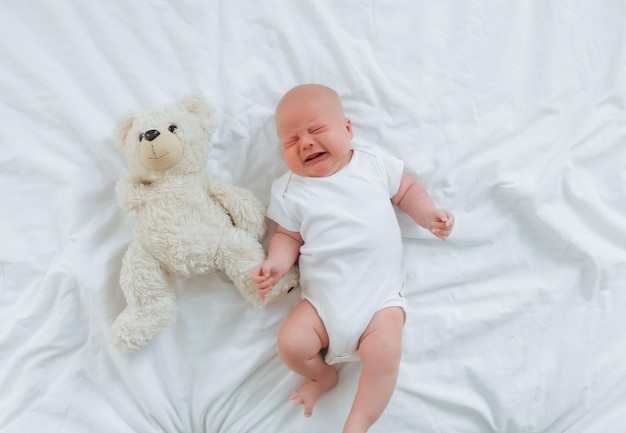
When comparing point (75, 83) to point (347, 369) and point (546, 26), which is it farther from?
point (546, 26)

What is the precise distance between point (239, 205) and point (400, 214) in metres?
0.33

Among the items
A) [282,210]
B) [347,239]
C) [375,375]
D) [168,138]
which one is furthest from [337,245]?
[168,138]

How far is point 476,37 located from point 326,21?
32 cm

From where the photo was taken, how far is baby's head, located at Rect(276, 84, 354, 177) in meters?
0.99

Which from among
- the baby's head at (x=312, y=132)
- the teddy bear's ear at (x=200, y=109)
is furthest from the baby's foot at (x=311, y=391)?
the teddy bear's ear at (x=200, y=109)

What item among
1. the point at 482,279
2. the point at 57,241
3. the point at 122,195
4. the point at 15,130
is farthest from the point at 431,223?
the point at 15,130

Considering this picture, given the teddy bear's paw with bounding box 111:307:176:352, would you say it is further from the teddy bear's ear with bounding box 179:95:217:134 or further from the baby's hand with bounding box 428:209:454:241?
the baby's hand with bounding box 428:209:454:241

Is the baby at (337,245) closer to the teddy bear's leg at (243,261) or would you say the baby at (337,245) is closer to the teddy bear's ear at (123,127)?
the teddy bear's leg at (243,261)

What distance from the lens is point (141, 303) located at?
962mm

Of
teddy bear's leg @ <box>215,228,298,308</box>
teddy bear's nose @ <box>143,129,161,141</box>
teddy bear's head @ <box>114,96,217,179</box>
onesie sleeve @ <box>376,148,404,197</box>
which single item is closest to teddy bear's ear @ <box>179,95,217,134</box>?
teddy bear's head @ <box>114,96,217,179</box>

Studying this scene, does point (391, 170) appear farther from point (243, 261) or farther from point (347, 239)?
point (243, 261)

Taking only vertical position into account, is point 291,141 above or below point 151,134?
below

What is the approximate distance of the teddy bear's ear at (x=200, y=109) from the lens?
1010 millimetres

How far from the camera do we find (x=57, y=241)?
41.1 inches
